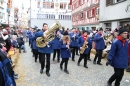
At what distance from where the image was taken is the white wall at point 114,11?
14.3 m

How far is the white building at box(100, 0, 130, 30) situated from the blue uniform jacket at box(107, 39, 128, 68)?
9.05 m

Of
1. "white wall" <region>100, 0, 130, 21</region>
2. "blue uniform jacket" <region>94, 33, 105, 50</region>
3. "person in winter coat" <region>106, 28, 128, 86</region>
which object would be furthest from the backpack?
"white wall" <region>100, 0, 130, 21</region>

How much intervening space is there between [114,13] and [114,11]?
0.59 ft

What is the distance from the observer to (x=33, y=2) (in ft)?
154

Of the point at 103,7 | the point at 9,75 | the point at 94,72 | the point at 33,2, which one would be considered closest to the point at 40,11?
the point at 33,2

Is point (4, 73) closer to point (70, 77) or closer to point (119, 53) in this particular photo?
point (119, 53)

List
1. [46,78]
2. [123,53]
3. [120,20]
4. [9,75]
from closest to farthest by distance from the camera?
1. [9,75]
2. [123,53]
3. [46,78]
4. [120,20]

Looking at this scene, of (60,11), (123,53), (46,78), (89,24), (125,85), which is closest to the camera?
(123,53)

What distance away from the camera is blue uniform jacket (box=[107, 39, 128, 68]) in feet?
17.1

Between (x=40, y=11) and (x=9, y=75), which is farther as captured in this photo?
(x=40, y=11)

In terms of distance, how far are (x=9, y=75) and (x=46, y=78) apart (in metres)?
3.86

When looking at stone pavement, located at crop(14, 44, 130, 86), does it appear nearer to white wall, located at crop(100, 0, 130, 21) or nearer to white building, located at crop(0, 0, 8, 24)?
white wall, located at crop(100, 0, 130, 21)

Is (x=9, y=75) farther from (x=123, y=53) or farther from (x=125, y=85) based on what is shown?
(x=125, y=85)

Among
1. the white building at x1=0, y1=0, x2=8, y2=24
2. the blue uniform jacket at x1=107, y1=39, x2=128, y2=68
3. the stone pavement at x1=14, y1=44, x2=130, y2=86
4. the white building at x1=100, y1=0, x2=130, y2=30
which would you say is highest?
the white building at x1=0, y1=0, x2=8, y2=24
